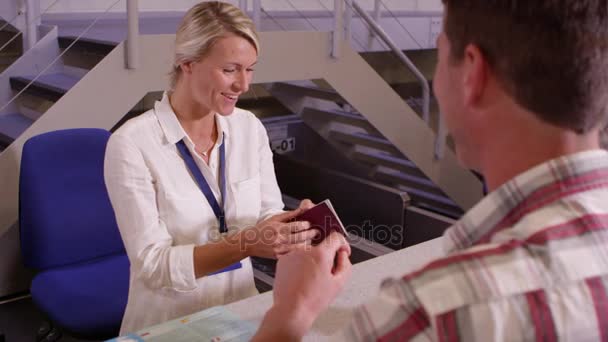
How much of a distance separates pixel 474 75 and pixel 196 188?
4.64 feet

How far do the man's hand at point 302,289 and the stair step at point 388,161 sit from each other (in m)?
4.04

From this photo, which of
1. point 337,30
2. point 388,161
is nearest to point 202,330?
point 337,30

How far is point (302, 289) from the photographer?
3.45 ft

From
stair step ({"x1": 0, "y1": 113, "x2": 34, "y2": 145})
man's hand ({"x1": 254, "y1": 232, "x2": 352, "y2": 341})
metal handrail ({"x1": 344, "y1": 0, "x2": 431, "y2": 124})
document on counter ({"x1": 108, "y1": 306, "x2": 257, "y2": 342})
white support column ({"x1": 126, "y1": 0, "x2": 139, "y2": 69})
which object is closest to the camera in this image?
man's hand ({"x1": 254, "y1": 232, "x2": 352, "y2": 341})

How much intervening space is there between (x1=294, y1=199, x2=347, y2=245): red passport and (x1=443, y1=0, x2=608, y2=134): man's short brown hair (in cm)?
106

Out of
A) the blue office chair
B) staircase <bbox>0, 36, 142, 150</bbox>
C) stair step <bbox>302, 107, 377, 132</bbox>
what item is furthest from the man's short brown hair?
stair step <bbox>302, 107, 377, 132</bbox>

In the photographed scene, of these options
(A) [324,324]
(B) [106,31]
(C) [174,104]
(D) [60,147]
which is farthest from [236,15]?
(B) [106,31]

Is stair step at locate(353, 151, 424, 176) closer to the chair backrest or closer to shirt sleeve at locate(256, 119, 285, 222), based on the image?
the chair backrest

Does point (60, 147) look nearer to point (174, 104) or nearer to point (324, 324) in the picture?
point (174, 104)

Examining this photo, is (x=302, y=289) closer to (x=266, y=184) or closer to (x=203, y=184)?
(x=203, y=184)

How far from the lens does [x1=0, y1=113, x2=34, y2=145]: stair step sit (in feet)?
11.5

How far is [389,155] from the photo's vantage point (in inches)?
221

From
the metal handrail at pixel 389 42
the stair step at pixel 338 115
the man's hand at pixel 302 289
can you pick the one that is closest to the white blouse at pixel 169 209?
the man's hand at pixel 302 289

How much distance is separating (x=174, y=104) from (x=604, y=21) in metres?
1.59
